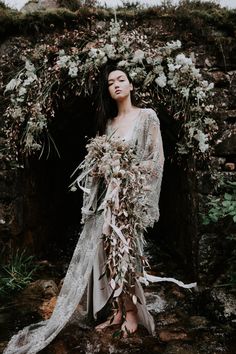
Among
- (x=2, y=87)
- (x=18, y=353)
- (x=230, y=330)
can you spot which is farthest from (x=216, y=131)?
(x=18, y=353)

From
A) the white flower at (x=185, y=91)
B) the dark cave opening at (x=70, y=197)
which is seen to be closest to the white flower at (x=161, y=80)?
the white flower at (x=185, y=91)

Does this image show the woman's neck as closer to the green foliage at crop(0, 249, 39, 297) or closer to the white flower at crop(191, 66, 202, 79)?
the white flower at crop(191, 66, 202, 79)

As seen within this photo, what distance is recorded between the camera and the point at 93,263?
10.6ft

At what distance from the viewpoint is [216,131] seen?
3.88 metres

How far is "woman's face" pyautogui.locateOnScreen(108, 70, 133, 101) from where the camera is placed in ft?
11.5

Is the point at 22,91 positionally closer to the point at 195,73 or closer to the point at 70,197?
the point at 195,73

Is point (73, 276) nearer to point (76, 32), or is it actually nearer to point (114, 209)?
point (114, 209)

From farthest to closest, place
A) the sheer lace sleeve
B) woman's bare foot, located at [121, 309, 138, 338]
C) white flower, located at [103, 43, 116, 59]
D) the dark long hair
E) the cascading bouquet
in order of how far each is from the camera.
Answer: white flower, located at [103, 43, 116, 59] < the dark long hair < the sheer lace sleeve < woman's bare foot, located at [121, 309, 138, 338] < the cascading bouquet

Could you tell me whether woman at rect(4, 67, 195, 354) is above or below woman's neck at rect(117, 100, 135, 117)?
below

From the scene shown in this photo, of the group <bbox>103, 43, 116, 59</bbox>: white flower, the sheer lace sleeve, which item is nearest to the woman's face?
the sheer lace sleeve

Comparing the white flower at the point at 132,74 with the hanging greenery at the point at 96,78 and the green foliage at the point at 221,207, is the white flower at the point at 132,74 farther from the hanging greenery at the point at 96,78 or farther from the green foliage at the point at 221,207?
the green foliage at the point at 221,207

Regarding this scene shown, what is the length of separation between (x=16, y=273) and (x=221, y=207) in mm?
2177

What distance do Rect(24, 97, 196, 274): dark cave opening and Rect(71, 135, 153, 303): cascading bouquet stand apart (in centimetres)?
120

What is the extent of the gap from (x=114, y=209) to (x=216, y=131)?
152 cm
